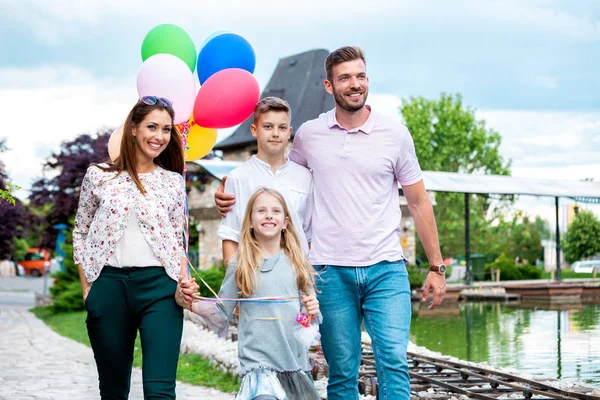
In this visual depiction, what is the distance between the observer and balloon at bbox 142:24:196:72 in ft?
17.3

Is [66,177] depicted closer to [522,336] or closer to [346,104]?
[522,336]

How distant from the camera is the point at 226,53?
5301 mm

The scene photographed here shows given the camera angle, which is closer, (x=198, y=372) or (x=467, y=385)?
(x=467, y=385)

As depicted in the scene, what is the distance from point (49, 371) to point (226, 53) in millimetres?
5871

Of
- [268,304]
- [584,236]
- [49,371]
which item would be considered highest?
[584,236]

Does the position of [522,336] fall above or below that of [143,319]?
below

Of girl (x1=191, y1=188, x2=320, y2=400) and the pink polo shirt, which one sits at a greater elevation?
the pink polo shirt

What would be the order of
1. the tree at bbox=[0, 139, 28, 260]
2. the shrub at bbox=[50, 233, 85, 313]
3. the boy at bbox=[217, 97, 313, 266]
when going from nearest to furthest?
the boy at bbox=[217, 97, 313, 266]
the shrub at bbox=[50, 233, 85, 313]
the tree at bbox=[0, 139, 28, 260]

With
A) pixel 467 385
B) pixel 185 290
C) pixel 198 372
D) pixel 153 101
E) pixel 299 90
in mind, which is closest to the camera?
pixel 185 290

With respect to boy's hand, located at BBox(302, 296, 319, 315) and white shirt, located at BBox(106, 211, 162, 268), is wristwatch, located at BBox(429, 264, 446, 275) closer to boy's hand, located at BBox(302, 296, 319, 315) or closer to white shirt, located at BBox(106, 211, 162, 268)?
boy's hand, located at BBox(302, 296, 319, 315)

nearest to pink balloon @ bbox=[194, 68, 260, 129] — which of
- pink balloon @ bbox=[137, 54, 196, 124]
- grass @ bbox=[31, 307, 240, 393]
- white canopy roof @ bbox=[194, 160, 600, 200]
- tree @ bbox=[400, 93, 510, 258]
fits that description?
pink balloon @ bbox=[137, 54, 196, 124]

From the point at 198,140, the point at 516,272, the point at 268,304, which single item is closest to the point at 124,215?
the point at 268,304

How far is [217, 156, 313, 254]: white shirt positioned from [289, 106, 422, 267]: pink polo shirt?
72 mm

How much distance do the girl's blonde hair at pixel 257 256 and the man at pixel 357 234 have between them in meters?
0.19
